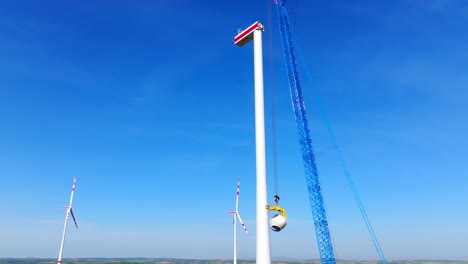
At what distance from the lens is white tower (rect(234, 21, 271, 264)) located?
2634 cm

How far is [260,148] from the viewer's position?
1129 inches

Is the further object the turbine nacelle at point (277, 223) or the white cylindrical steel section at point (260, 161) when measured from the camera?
the turbine nacelle at point (277, 223)

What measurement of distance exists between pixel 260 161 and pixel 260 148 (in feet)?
3.85

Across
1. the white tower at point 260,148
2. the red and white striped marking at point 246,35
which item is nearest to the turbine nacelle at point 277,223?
the white tower at point 260,148

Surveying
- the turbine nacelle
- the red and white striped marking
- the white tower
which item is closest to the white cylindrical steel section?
the white tower

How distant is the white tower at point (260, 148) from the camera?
2634 cm

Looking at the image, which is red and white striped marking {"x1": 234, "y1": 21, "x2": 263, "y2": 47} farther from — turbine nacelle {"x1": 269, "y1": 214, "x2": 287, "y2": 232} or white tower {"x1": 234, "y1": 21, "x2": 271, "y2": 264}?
turbine nacelle {"x1": 269, "y1": 214, "x2": 287, "y2": 232}

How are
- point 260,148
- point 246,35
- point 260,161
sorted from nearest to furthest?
point 260,161, point 260,148, point 246,35

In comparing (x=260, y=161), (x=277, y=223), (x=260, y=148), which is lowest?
(x=277, y=223)

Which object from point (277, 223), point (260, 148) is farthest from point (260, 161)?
point (277, 223)

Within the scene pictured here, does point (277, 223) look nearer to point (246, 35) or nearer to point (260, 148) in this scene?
point (260, 148)

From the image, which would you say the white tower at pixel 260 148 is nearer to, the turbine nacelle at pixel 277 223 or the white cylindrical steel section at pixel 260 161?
the white cylindrical steel section at pixel 260 161

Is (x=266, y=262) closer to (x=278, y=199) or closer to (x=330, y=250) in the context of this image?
(x=278, y=199)

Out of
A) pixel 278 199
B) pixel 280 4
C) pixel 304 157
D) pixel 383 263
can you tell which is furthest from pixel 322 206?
pixel 278 199
